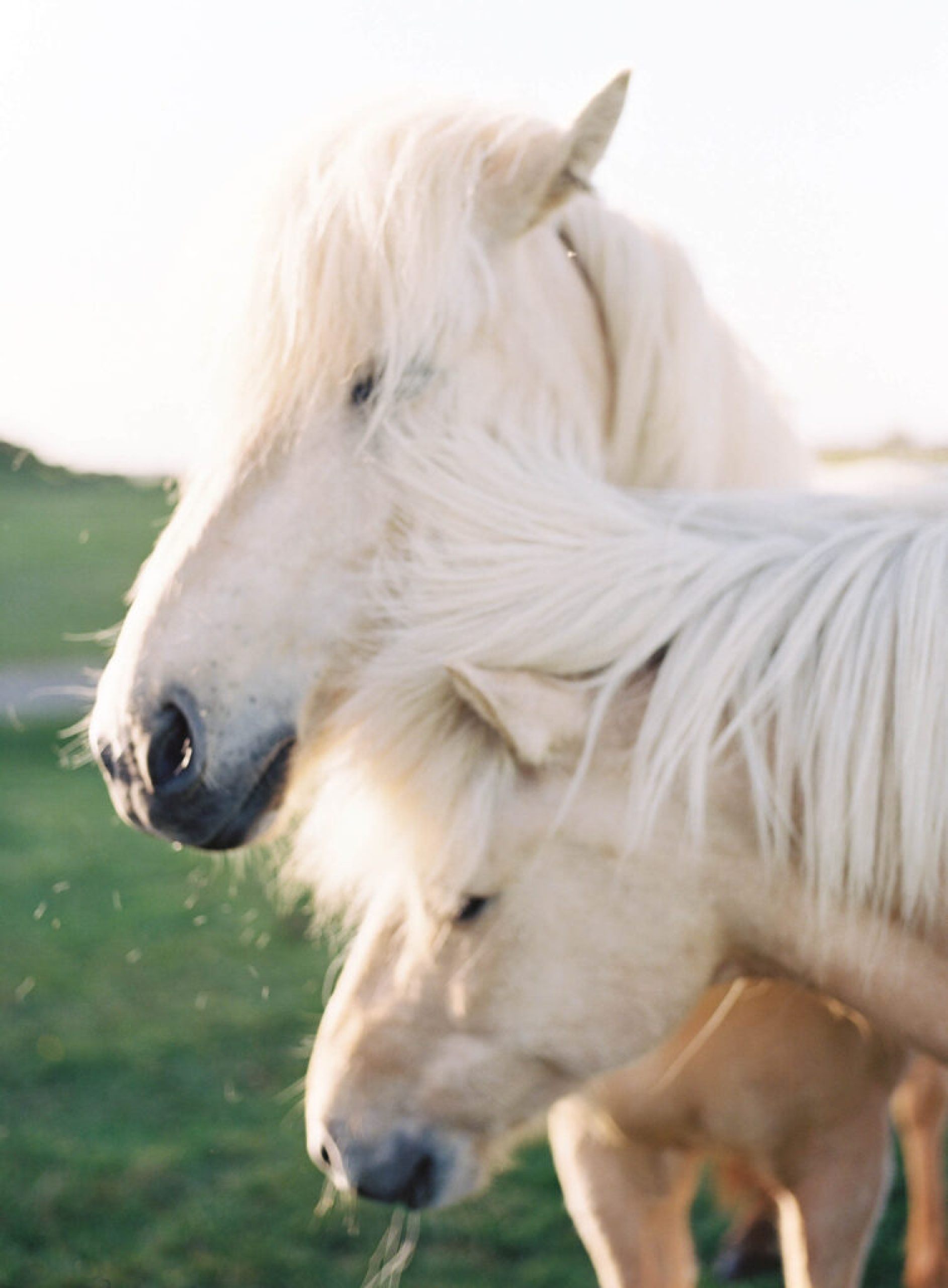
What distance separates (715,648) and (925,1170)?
6.46 feet

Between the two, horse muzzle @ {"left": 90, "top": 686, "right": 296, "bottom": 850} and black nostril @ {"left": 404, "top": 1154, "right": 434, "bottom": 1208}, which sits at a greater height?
horse muzzle @ {"left": 90, "top": 686, "right": 296, "bottom": 850}

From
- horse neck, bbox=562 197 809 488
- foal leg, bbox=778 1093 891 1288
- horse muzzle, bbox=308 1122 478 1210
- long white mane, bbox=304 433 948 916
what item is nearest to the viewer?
long white mane, bbox=304 433 948 916

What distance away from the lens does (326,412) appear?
1766 millimetres

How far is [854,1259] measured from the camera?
2.06 metres

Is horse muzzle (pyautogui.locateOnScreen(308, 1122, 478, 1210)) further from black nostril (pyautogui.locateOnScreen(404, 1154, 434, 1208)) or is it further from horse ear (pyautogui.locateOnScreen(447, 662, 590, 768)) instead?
horse ear (pyautogui.locateOnScreen(447, 662, 590, 768))

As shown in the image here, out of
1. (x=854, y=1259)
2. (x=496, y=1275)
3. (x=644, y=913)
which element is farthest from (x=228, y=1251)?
(x=644, y=913)

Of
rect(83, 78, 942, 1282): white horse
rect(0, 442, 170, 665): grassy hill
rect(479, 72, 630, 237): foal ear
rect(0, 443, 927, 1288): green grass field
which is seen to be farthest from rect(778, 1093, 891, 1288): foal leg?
rect(0, 442, 170, 665): grassy hill

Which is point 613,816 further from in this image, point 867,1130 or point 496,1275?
point 496,1275

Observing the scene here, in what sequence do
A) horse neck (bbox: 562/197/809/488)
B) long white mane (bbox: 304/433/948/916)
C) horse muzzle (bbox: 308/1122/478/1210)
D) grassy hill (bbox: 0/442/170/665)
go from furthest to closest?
grassy hill (bbox: 0/442/170/665) < horse neck (bbox: 562/197/809/488) < horse muzzle (bbox: 308/1122/478/1210) < long white mane (bbox: 304/433/948/916)

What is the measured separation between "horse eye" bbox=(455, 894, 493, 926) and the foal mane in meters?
0.09

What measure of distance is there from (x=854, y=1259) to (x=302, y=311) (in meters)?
1.70

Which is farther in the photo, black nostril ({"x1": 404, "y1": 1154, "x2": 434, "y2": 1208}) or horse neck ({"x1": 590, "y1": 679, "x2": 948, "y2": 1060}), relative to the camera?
black nostril ({"x1": 404, "y1": 1154, "x2": 434, "y2": 1208})

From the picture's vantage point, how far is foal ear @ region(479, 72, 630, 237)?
1.79 metres

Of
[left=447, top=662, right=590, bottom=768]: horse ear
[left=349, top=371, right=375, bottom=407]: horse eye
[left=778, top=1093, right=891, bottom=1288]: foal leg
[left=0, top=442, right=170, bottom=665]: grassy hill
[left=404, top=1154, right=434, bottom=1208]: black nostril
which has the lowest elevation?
[left=0, top=442, right=170, bottom=665]: grassy hill
